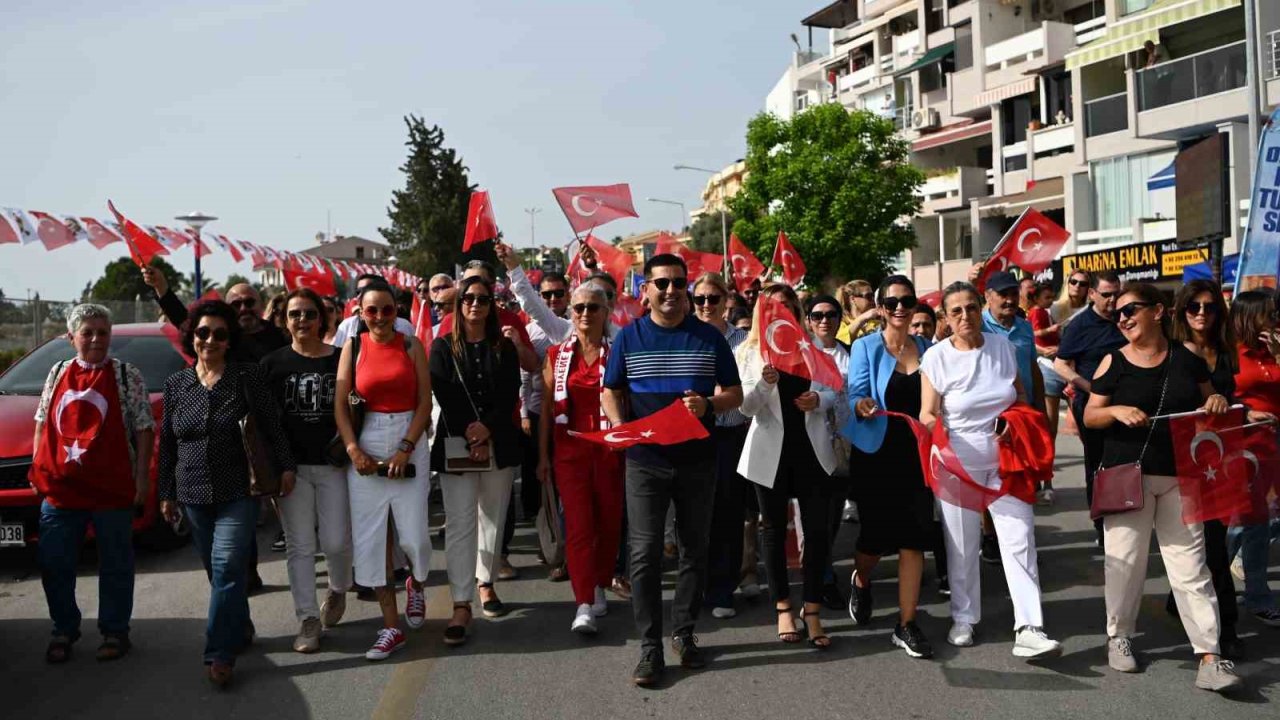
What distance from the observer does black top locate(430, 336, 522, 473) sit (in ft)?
21.2

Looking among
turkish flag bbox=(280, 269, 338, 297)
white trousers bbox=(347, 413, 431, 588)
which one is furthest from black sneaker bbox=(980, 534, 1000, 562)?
turkish flag bbox=(280, 269, 338, 297)

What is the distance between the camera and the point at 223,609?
549 cm

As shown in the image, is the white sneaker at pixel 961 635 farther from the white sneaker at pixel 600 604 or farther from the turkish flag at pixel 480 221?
the turkish flag at pixel 480 221

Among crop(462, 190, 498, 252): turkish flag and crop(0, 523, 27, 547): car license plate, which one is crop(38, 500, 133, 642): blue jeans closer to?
crop(0, 523, 27, 547): car license plate

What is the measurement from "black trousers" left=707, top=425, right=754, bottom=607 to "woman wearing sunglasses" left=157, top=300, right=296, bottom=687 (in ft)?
8.07

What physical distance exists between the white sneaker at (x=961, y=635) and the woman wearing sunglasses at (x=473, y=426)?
8.74 ft

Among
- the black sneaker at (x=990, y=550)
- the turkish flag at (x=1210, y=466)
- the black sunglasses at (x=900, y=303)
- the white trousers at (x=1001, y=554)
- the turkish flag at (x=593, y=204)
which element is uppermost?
the turkish flag at (x=593, y=204)

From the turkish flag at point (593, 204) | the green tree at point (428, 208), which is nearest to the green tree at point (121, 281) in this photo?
the green tree at point (428, 208)

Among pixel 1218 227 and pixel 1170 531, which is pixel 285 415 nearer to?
pixel 1170 531

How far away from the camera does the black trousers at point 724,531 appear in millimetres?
6574

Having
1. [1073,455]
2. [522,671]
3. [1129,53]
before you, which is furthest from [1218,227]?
[522,671]

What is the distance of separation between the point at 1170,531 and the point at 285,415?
15.1 feet

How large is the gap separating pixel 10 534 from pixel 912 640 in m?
5.96

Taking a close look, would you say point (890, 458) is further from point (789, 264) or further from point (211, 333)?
point (789, 264)
